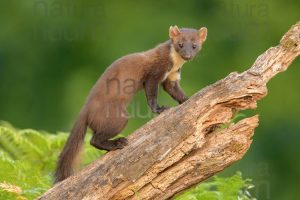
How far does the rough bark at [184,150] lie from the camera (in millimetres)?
7871

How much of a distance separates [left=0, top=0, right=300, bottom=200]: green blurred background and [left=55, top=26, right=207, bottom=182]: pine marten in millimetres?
7383

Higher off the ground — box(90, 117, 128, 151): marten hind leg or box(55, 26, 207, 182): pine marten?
box(55, 26, 207, 182): pine marten

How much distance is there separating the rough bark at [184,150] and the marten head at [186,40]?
2183 mm

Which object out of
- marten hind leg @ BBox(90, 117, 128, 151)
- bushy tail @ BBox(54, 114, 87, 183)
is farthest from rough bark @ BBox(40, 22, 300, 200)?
marten hind leg @ BBox(90, 117, 128, 151)

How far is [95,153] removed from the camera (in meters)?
10.2

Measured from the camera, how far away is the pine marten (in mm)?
9008

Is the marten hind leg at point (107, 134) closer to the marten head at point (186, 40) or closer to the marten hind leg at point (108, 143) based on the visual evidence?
the marten hind leg at point (108, 143)

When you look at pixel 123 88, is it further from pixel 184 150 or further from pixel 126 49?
pixel 126 49

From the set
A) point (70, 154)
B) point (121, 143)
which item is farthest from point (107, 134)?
point (121, 143)

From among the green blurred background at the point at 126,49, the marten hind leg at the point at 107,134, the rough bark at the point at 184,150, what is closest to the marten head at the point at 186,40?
the marten hind leg at the point at 107,134

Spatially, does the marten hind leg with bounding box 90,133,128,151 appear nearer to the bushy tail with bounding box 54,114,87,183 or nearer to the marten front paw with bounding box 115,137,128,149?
the marten front paw with bounding box 115,137,128,149

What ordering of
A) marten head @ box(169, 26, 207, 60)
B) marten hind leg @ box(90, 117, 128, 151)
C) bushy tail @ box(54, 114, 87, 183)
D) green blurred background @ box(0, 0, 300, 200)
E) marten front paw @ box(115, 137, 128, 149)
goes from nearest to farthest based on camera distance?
marten front paw @ box(115, 137, 128, 149)
bushy tail @ box(54, 114, 87, 183)
marten hind leg @ box(90, 117, 128, 151)
marten head @ box(169, 26, 207, 60)
green blurred background @ box(0, 0, 300, 200)

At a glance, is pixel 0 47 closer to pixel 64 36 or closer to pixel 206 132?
pixel 64 36

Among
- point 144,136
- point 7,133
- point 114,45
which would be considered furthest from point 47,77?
point 144,136
